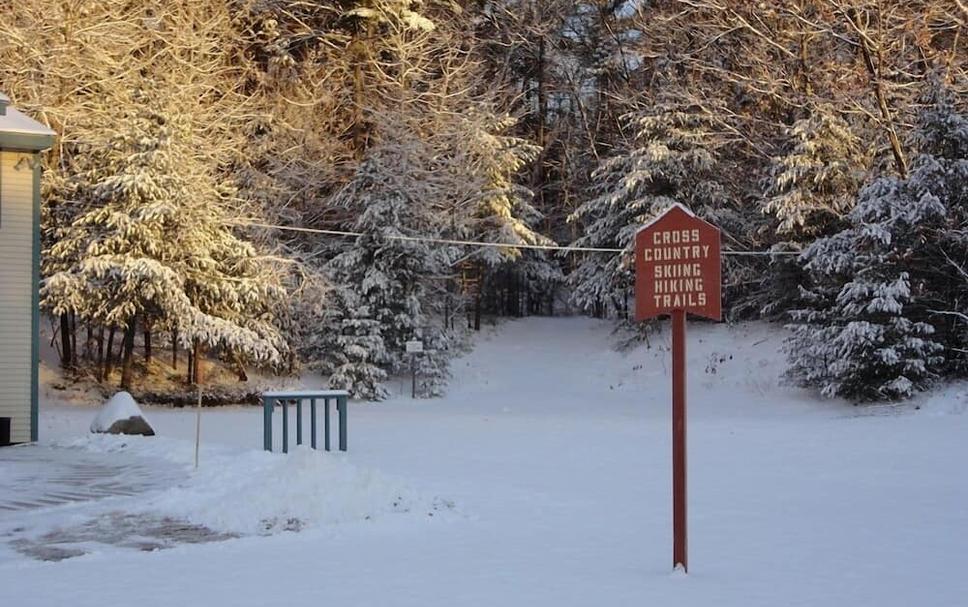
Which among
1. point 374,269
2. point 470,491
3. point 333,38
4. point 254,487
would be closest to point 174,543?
point 254,487

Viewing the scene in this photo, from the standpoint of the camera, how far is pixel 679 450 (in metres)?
7.53

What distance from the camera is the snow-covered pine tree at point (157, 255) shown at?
24062 millimetres

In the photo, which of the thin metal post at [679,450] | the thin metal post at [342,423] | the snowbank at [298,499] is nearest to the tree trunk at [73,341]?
the thin metal post at [342,423]

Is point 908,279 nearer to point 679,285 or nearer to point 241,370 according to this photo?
point 241,370

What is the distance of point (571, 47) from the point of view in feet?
131

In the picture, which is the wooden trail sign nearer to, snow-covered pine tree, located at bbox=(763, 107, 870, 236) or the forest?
the forest

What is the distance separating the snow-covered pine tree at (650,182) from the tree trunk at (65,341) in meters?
15.1

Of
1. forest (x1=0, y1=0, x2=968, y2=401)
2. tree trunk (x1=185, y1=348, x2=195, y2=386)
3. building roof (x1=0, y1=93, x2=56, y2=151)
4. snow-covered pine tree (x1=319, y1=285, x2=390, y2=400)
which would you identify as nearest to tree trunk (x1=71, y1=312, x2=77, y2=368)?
forest (x1=0, y1=0, x2=968, y2=401)

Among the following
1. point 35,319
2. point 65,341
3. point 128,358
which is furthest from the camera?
point 65,341

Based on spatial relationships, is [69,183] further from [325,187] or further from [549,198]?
[549,198]

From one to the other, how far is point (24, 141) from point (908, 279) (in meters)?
18.3

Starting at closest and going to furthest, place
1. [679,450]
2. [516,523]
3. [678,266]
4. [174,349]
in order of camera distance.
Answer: [679,450], [678,266], [516,523], [174,349]

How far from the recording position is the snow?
15.9 metres

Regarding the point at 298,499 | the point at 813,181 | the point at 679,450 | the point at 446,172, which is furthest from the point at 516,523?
the point at 446,172
